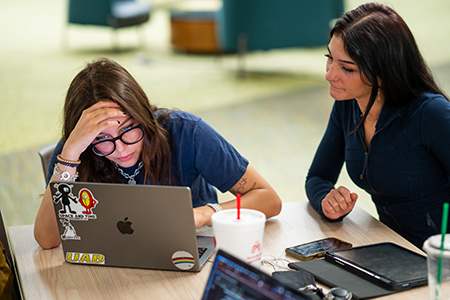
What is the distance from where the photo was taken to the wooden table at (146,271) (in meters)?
1.21

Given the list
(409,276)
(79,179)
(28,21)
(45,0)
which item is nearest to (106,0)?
(28,21)

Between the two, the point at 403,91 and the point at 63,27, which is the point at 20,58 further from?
the point at 403,91

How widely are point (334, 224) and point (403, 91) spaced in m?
0.48

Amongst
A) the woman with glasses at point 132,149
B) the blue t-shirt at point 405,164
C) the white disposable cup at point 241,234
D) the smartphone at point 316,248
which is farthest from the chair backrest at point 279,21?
the white disposable cup at point 241,234

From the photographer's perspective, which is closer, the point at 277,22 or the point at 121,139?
the point at 121,139

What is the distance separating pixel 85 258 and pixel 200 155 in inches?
19.5

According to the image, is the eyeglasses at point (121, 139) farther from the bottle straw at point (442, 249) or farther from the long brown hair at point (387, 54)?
the bottle straw at point (442, 249)

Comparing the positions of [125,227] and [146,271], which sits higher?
[125,227]

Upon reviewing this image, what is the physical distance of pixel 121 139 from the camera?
155cm

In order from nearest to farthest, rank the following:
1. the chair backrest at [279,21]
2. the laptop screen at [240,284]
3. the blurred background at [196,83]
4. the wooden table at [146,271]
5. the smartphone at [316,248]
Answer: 1. the laptop screen at [240,284]
2. the wooden table at [146,271]
3. the smartphone at [316,248]
4. the blurred background at [196,83]
5. the chair backrest at [279,21]

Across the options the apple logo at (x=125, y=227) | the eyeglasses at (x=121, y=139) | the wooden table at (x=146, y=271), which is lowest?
the wooden table at (x=146, y=271)

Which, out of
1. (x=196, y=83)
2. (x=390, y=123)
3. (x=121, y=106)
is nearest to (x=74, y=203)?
(x=121, y=106)

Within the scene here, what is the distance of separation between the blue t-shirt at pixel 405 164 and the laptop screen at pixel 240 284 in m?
0.71

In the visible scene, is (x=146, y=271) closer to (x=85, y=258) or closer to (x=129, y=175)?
(x=85, y=258)
